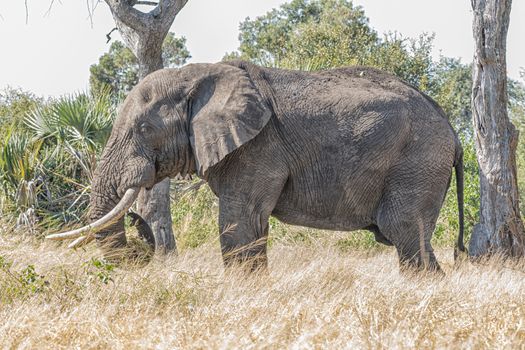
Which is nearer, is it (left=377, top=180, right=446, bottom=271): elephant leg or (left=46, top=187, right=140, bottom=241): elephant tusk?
(left=46, top=187, right=140, bottom=241): elephant tusk

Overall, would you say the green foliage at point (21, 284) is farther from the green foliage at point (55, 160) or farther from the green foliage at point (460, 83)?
the green foliage at point (460, 83)

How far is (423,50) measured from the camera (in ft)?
69.4

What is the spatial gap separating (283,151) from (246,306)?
244 cm

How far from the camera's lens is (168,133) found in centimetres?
835

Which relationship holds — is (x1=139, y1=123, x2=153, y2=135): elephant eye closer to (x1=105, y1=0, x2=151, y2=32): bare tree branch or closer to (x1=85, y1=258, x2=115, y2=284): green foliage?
(x1=85, y1=258, x2=115, y2=284): green foliage

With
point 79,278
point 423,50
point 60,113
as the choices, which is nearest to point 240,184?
point 79,278

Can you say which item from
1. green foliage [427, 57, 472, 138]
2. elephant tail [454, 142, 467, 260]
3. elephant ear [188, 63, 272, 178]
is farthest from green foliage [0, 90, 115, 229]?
green foliage [427, 57, 472, 138]

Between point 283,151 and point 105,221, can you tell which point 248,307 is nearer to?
point 105,221

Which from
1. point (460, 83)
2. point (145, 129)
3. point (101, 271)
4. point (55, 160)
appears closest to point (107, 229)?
point (145, 129)

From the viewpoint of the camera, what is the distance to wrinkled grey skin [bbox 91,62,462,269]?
829cm

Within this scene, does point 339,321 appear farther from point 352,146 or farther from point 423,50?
point 423,50

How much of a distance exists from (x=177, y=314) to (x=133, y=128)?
240 centimetres

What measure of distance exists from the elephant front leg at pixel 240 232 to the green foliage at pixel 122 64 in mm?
27533

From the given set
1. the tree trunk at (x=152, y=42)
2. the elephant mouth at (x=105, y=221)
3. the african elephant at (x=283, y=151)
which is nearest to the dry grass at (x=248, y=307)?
the elephant mouth at (x=105, y=221)
